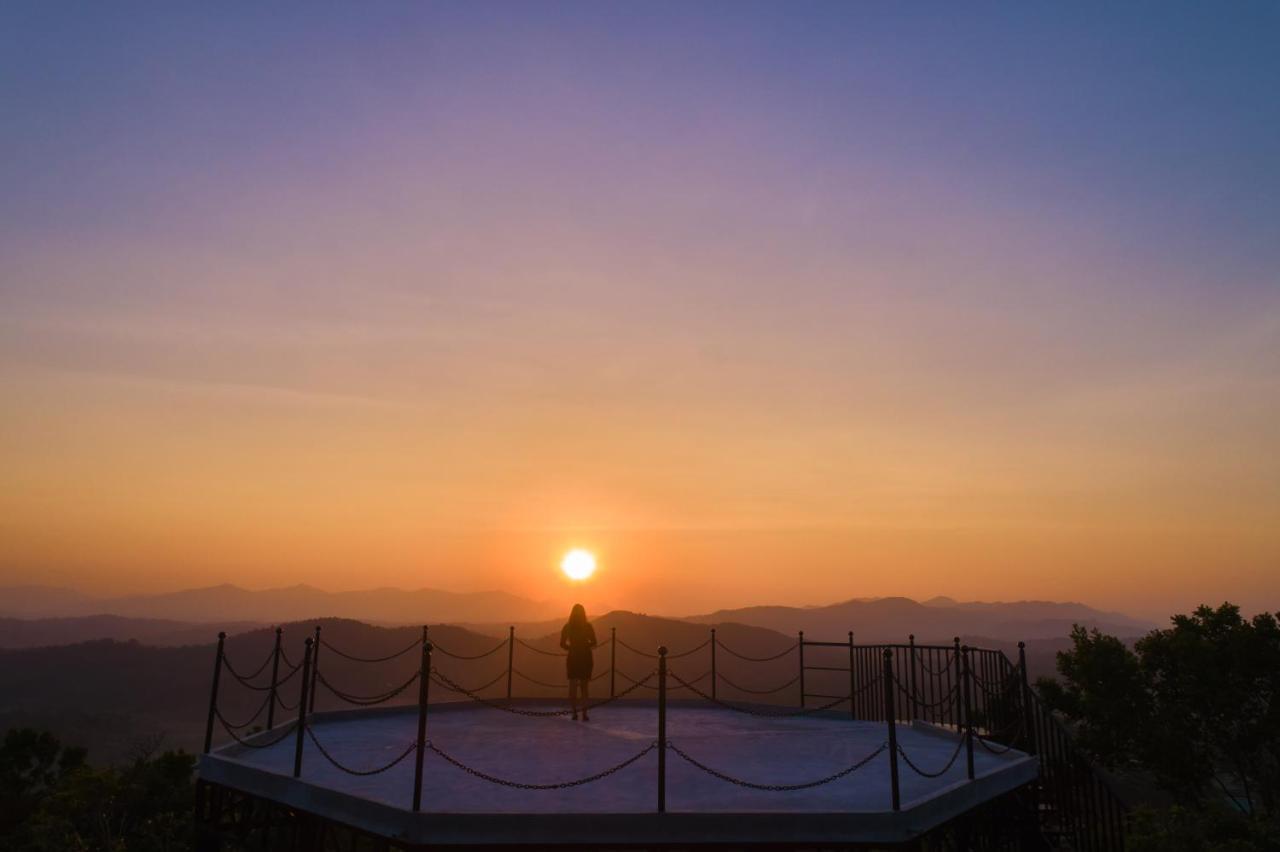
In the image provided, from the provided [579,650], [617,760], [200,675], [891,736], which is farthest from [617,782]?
[200,675]

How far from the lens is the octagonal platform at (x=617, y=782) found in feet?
29.9

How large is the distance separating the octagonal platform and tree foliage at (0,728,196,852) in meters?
12.1

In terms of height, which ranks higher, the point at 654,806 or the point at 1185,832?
the point at 654,806

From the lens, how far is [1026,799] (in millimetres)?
14266

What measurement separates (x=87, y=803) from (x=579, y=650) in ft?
55.7

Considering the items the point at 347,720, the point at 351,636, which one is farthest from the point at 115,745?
the point at 347,720

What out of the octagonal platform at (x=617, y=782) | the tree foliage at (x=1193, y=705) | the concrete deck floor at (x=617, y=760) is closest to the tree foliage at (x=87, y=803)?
the concrete deck floor at (x=617, y=760)

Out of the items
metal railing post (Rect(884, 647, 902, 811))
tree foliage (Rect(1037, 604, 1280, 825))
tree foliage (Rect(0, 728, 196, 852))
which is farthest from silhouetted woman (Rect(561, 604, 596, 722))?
tree foliage (Rect(1037, 604, 1280, 825))

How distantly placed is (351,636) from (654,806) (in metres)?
150

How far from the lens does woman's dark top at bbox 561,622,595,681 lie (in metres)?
17.7

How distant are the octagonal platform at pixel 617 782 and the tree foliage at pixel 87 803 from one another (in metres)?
12.1

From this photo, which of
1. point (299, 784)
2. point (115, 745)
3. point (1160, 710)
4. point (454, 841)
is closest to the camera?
point (454, 841)

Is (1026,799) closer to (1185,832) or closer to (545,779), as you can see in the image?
(545,779)

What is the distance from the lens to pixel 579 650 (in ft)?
58.3
